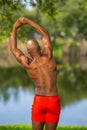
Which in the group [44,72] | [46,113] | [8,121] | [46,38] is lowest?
[8,121]

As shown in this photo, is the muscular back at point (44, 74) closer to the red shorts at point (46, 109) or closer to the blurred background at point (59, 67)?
the red shorts at point (46, 109)

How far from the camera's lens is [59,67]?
57969 mm

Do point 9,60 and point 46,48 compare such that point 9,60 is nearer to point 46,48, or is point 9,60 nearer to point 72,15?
point 72,15

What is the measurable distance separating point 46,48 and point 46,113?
105 cm

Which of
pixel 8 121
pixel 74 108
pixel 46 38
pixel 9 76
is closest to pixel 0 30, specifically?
pixel 46 38

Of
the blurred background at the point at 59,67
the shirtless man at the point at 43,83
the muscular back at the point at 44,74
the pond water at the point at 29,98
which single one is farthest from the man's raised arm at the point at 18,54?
the pond water at the point at 29,98

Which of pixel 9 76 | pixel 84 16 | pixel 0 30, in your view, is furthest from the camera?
pixel 84 16

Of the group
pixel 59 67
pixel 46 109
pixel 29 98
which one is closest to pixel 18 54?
pixel 46 109

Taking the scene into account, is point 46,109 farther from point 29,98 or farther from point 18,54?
point 29,98

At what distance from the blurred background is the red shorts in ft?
21.4

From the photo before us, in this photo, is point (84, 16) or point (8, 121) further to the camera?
point (84, 16)

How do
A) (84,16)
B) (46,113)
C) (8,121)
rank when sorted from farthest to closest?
(84,16) → (8,121) → (46,113)

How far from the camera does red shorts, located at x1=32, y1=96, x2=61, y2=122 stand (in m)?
7.01

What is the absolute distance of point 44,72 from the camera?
23.5 feet
